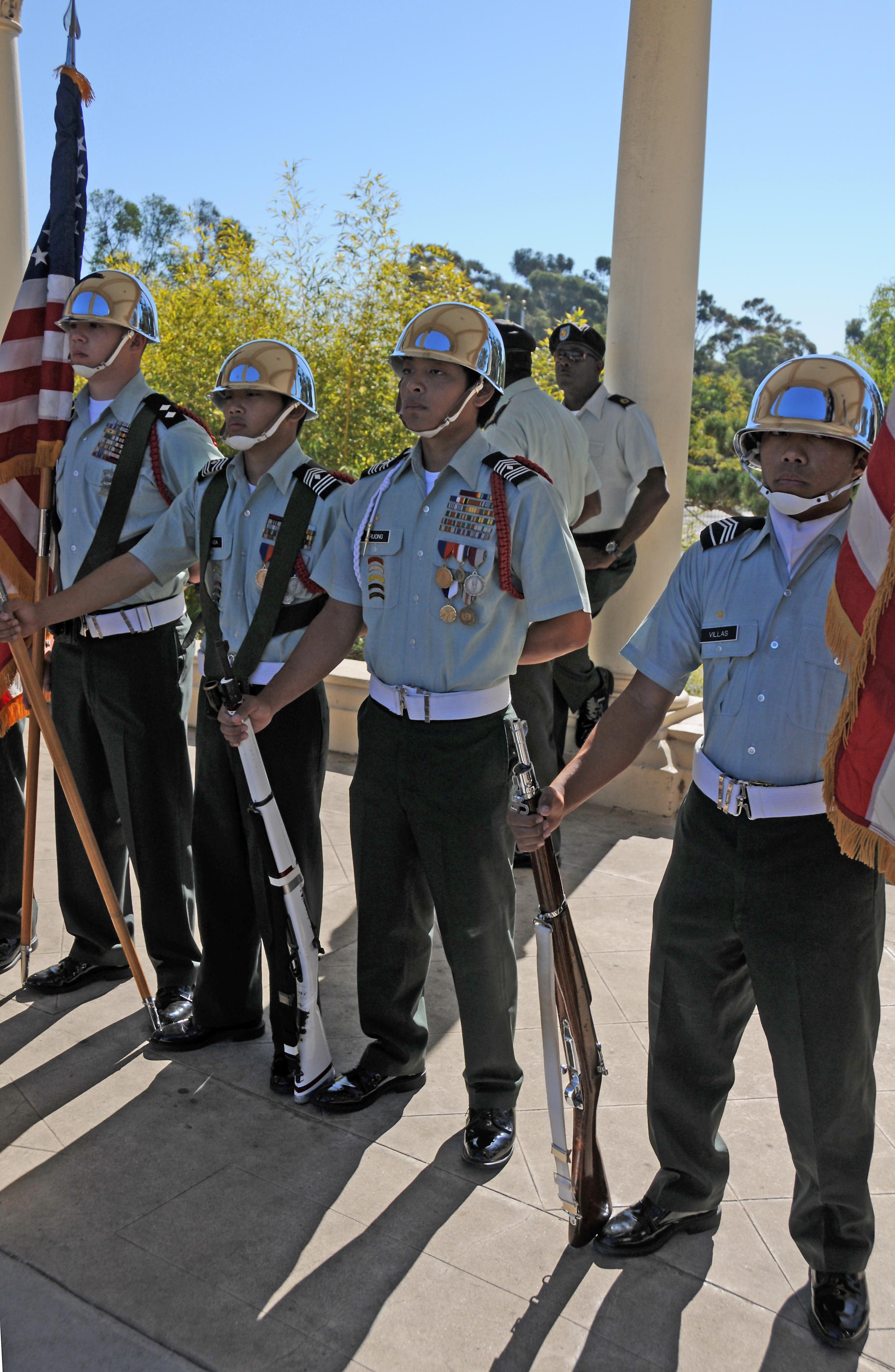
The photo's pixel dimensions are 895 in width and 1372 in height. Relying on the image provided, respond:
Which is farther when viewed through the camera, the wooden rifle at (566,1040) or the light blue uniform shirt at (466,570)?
the light blue uniform shirt at (466,570)

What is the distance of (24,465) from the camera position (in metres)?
4.17

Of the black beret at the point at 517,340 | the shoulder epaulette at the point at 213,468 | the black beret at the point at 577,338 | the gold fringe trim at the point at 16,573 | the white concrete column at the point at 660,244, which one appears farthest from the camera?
the white concrete column at the point at 660,244

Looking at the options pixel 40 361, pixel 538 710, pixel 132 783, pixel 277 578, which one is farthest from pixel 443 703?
pixel 40 361

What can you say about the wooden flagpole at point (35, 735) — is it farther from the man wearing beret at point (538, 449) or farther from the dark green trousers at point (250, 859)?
the man wearing beret at point (538, 449)

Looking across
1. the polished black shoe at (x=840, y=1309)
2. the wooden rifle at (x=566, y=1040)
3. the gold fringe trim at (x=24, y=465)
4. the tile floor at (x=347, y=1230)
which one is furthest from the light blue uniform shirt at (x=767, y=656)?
the gold fringe trim at (x=24, y=465)

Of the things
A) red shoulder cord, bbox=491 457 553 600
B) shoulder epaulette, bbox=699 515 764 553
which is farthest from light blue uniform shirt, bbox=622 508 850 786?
red shoulder cord, bbox=491 457 553 600

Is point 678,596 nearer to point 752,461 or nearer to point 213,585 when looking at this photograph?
point 752,461

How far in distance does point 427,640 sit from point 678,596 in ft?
2.43

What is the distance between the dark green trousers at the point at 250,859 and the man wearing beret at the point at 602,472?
215 cm

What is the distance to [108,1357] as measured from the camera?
2.45 meters

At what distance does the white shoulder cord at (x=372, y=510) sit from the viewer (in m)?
3.29

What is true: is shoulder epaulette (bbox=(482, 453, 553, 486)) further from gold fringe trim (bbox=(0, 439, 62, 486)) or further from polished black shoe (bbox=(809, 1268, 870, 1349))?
polished black shoe (bbox=(809, 1268, 870, 1349))

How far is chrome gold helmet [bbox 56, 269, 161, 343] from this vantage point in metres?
3.86

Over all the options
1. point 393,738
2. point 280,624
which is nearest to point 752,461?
point 393,738
